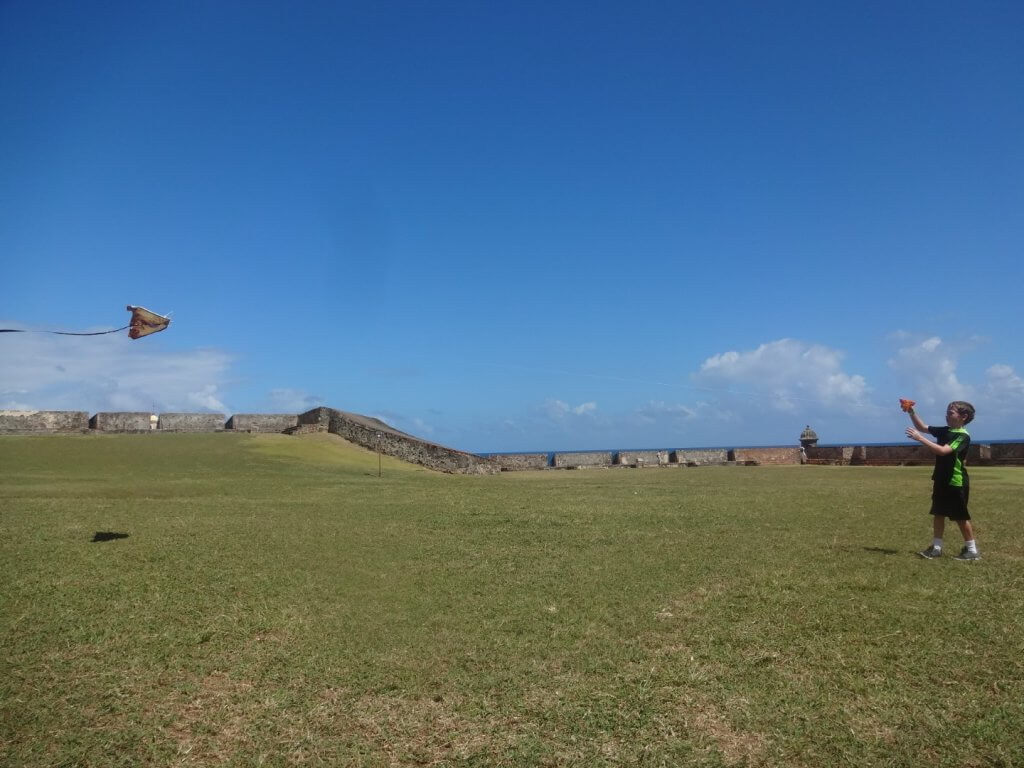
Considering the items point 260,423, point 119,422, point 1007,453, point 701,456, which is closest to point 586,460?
point 701,456

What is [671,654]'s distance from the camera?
4.71 m

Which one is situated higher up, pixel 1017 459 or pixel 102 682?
pixel 1017 459

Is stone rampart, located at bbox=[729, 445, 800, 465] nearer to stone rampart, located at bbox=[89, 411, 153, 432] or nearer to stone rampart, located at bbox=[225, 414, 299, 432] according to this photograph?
stone rampart, located at bbox=[225, 414, 299, 432]

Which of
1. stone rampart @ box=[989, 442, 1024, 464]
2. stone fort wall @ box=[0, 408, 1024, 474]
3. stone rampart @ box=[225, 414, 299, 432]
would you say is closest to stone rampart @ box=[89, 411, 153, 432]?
stone fort wall @ box=[0, 408, 1024, 474]

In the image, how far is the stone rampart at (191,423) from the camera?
24.0 m

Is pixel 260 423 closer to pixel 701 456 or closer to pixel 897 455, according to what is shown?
pixel 701 456

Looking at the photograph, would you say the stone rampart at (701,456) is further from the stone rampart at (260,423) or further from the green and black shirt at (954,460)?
the green and black shirt at (954,460)

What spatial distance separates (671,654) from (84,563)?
18.1 feet

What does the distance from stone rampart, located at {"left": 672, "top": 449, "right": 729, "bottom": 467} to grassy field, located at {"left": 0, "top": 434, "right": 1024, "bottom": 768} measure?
19.3 m

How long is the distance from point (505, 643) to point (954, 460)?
193 inches

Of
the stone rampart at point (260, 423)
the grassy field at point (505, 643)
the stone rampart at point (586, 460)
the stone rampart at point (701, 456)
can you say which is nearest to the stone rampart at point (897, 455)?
the stone rampart at point (701, 456)

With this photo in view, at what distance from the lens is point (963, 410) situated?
7098 millimetres

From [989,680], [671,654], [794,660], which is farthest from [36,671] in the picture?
[989,680]

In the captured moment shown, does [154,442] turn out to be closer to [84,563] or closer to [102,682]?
[84,563]
